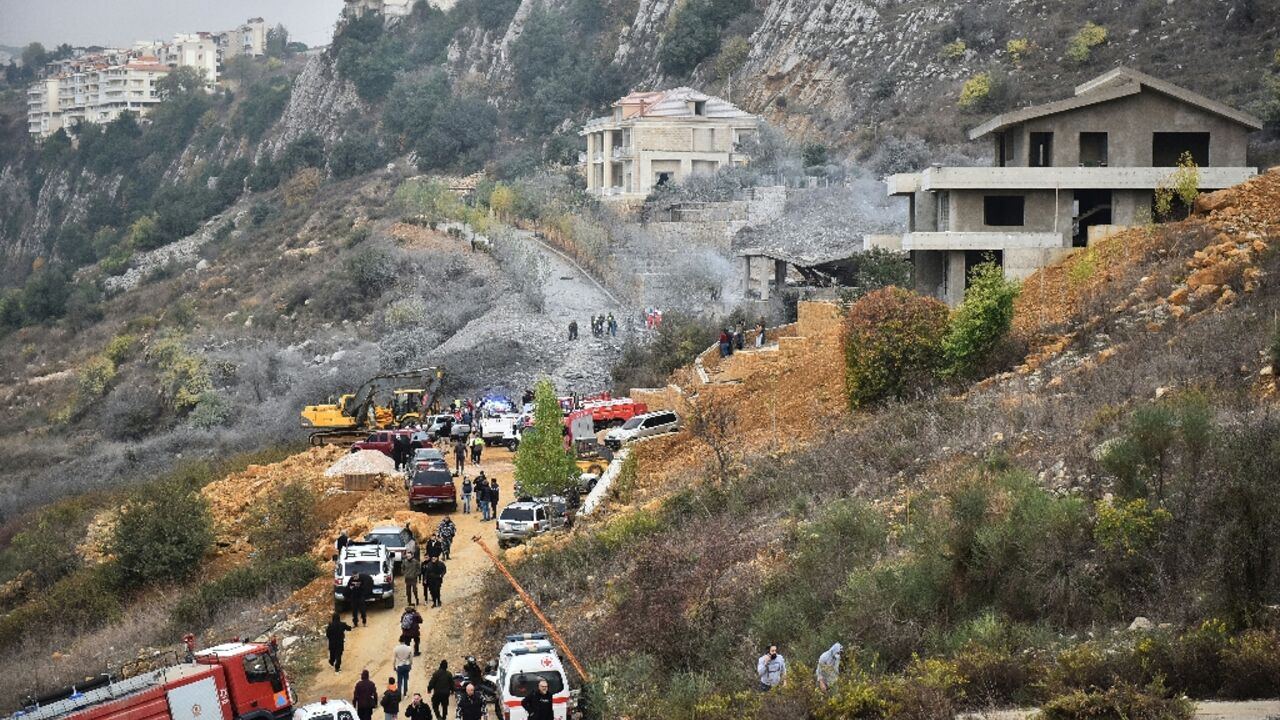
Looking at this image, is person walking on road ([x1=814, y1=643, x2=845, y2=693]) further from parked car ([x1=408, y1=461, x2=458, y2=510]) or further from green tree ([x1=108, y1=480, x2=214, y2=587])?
green tree ([x1=108, y1=480, x2=214, y2=587])

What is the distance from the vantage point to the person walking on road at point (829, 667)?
17.2 metres

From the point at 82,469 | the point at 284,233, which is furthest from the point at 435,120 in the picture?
the point at 82,469

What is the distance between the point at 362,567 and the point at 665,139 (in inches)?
2159

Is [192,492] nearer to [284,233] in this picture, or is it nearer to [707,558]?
[707,558]

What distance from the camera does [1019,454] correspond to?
2312cm

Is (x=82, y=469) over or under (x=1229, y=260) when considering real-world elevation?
under

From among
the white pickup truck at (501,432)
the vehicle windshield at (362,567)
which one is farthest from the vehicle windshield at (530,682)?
the white pickup truck at (501,432)

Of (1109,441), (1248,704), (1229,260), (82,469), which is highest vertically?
(1229,260)

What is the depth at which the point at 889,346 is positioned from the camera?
1250 inches

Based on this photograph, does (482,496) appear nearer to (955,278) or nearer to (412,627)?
(412,627)

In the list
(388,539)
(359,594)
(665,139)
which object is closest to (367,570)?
(359,594)

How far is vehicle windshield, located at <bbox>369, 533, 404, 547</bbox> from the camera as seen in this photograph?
2942 cm

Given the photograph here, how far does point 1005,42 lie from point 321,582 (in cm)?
5914

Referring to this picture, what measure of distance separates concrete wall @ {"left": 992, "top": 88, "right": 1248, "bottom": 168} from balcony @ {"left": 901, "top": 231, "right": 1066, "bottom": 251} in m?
2.47
